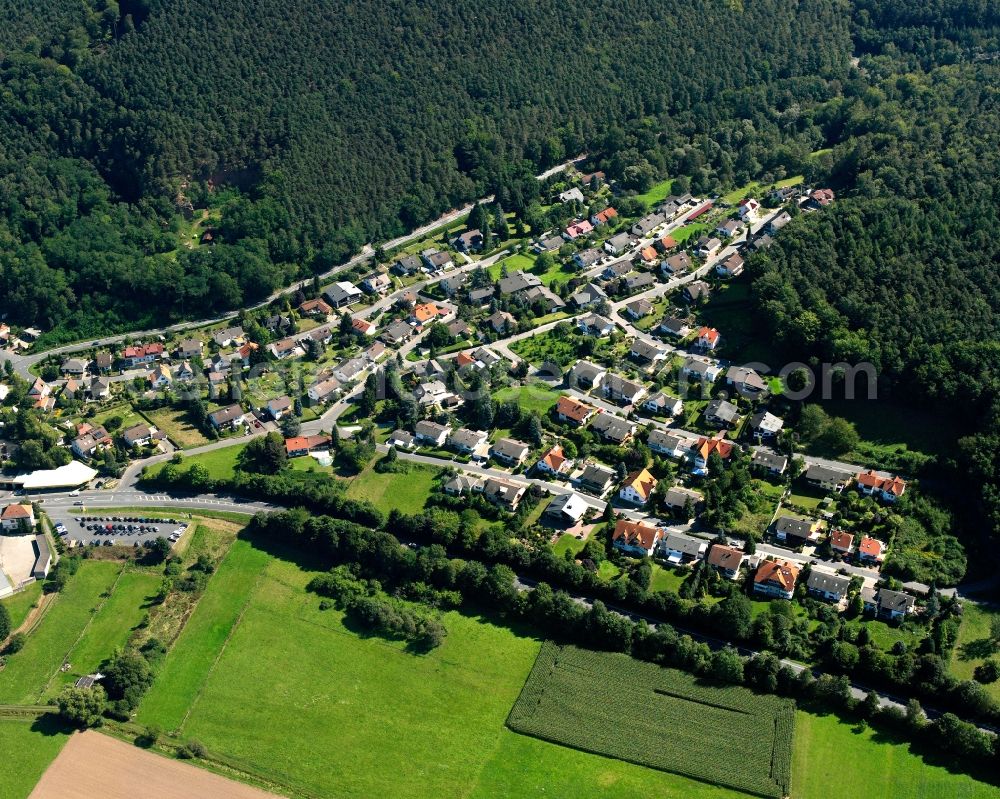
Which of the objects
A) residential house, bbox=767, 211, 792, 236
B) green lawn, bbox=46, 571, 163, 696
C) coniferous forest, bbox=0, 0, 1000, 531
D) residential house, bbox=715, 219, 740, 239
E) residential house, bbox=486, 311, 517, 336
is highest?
A: coniferous forest, bbox=0, 0, 1000, 531

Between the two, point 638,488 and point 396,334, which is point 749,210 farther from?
point 638,488

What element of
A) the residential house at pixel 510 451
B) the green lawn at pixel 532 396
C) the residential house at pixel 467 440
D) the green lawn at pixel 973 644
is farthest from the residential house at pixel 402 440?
the green lawn at pixel 973 644

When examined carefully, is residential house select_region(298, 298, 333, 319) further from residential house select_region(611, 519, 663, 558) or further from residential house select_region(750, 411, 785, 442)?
residential house select_region(750, 411, 785, 442)

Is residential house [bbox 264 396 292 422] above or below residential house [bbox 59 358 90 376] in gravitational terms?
below

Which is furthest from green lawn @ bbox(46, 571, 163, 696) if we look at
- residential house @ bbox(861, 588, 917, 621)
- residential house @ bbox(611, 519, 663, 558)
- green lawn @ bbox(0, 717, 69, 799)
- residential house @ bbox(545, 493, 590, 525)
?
residential house @ bbox(861, 588, 917, 621)

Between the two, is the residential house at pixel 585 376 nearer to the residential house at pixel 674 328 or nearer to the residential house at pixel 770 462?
the residential house at pixel 674 328

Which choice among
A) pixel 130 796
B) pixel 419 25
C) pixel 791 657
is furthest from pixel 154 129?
pixel 791 657

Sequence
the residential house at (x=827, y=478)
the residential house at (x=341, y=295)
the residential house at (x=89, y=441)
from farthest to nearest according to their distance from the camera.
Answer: the residential house at (x=341, y=295) → the residential house at (x=89, y=441) → the residential house at (x=827, y=478)
